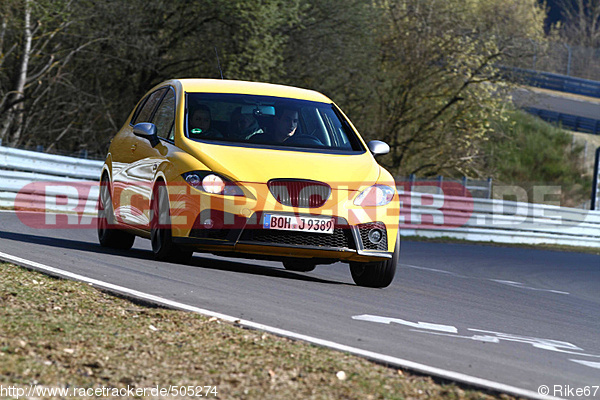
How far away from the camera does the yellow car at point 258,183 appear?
7.63 meters

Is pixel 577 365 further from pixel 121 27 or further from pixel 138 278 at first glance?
pixel 121 27

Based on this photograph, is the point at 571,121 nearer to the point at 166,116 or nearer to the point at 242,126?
the point at 166,116

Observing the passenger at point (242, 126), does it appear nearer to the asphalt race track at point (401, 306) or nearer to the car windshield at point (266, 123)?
the car windshield at point (266, 123)

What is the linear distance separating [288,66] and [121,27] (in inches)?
181

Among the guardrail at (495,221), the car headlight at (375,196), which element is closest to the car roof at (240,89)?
the car headlight at (375,196)

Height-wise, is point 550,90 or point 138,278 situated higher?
point 550,90

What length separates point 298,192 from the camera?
25.1 feet

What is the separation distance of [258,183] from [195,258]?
2.22 m

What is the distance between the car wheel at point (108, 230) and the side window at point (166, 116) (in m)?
1.13

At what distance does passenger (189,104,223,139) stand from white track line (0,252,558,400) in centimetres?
179

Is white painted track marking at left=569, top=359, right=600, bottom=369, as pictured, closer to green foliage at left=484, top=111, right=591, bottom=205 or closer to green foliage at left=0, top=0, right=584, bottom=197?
green foliage at left=0, top=0, right=584, bottom=197

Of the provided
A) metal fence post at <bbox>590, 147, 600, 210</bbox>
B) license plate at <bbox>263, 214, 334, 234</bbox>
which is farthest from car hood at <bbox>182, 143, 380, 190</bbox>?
metal fence post at <bbox>590, 147, 600, 210</bbox>

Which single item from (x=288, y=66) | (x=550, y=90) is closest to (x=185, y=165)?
(x=288, y=66)

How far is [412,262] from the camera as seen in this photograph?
44.6 ft
